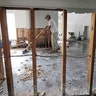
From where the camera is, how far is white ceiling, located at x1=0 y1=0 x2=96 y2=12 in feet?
6.38

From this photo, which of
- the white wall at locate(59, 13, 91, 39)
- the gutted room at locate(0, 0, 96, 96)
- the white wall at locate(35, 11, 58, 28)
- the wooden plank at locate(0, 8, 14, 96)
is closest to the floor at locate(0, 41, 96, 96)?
the gutted room at locate(0, 0, 96, 96)

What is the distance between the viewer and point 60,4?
202 cm

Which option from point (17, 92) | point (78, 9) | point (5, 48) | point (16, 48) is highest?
point (78, 9)

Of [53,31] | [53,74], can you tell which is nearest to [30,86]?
[53,74]

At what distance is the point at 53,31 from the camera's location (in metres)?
5.34

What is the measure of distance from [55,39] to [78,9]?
3561 mm

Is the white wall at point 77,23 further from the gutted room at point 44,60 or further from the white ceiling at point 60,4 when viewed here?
the white ceiling at point 60,4

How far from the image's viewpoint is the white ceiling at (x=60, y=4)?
6.38 ft

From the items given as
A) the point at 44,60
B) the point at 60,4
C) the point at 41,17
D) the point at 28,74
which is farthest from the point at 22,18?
the point at 60,4

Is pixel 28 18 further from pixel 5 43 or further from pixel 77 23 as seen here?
pixel 5 43

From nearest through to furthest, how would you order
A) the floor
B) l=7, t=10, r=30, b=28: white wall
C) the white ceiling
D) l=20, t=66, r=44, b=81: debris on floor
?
the white ceiling → the floor → l=20, t=66, r=44, b=81: debris on floor → l=7, t=10, r=30, b=28: white wall

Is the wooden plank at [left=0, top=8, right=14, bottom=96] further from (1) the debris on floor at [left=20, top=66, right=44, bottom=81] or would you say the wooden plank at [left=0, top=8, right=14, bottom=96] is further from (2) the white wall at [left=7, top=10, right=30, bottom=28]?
(2) the white wall at [left=7, top=10, right=30, bottom=28]

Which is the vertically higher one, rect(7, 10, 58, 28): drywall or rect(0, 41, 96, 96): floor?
rect(7, 10, 58, 28): drywall

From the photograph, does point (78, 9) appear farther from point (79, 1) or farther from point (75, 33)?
point (75, 33)
